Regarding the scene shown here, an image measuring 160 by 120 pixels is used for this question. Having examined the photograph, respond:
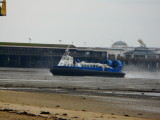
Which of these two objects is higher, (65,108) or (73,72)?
(65,108)

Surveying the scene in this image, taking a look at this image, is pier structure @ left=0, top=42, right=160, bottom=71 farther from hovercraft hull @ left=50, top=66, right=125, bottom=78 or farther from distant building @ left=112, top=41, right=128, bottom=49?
distant building @ left=112, top=41, right=128, bottom=49

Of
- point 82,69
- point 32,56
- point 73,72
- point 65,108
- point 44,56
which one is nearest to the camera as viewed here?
point 65,108

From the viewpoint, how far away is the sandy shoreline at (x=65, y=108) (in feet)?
54.1

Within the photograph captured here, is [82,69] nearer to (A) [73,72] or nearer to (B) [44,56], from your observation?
(A) [73,72]

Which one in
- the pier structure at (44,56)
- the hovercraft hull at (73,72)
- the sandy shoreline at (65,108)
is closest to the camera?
the sandy shoreline at (65,108)

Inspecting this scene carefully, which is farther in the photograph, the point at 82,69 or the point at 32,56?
the point at 32,56

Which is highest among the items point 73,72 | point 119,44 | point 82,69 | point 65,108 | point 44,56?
point 65,108

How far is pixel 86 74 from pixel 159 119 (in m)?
48.4

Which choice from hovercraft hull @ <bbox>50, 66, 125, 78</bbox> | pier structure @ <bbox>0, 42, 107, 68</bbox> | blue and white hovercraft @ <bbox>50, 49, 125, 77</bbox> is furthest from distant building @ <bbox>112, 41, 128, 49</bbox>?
hovercraft hull @ <bbox>50, 66, 125, 78</bbox>

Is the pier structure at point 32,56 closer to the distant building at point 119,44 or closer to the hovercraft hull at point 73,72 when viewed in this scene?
the hovercraft hull at point 73,72

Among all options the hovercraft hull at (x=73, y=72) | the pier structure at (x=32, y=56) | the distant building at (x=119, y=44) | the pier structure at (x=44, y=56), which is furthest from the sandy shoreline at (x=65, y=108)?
the distant building at (x=119, y=44)

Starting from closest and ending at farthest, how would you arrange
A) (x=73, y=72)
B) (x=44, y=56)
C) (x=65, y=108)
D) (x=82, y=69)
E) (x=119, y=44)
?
1. (x=65, y=108)
2. (x=73, y=72)
3. (x=82, y=69)
4. (x=44, y=56)
5. (x=119, y=44)

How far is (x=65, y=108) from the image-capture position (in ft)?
63.1

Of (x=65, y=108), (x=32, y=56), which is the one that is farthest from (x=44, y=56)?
(x=65, y=108)
